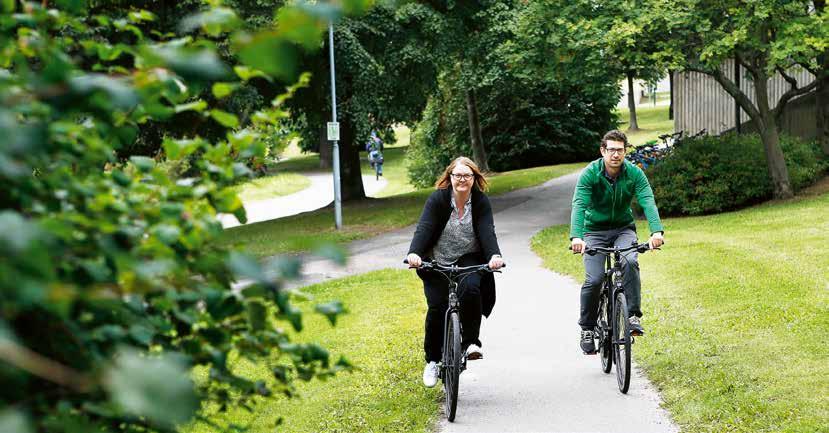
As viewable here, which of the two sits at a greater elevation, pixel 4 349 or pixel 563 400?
pixel 4 349

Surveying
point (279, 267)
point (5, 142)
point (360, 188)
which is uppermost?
point (5, 142)

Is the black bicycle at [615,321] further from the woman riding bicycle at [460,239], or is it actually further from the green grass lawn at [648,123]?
the green grass lawn at [648,123]

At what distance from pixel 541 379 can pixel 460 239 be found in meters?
1.66

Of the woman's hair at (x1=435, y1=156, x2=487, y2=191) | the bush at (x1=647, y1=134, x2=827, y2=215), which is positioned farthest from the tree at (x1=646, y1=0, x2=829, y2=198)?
the woman's hair at (x1=435, y1=156, x2=487, y2=191)

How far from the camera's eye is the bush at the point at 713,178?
2288cm

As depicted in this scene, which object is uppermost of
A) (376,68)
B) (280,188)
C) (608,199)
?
(376,68)

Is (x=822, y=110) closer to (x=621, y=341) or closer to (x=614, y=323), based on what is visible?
(x=614, y=323)

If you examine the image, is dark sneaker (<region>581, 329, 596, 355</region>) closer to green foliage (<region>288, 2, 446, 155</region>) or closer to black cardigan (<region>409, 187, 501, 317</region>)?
black cardigan (<region>409, 187, 501, 317</region>)

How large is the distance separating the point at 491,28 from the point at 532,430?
64.5ft

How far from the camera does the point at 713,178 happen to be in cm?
2320

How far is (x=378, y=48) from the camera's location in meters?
27.2

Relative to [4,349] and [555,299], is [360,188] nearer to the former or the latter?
[555,299]

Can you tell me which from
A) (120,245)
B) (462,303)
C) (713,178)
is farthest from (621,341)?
(713,178)

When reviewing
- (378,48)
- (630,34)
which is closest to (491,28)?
(378,48)
